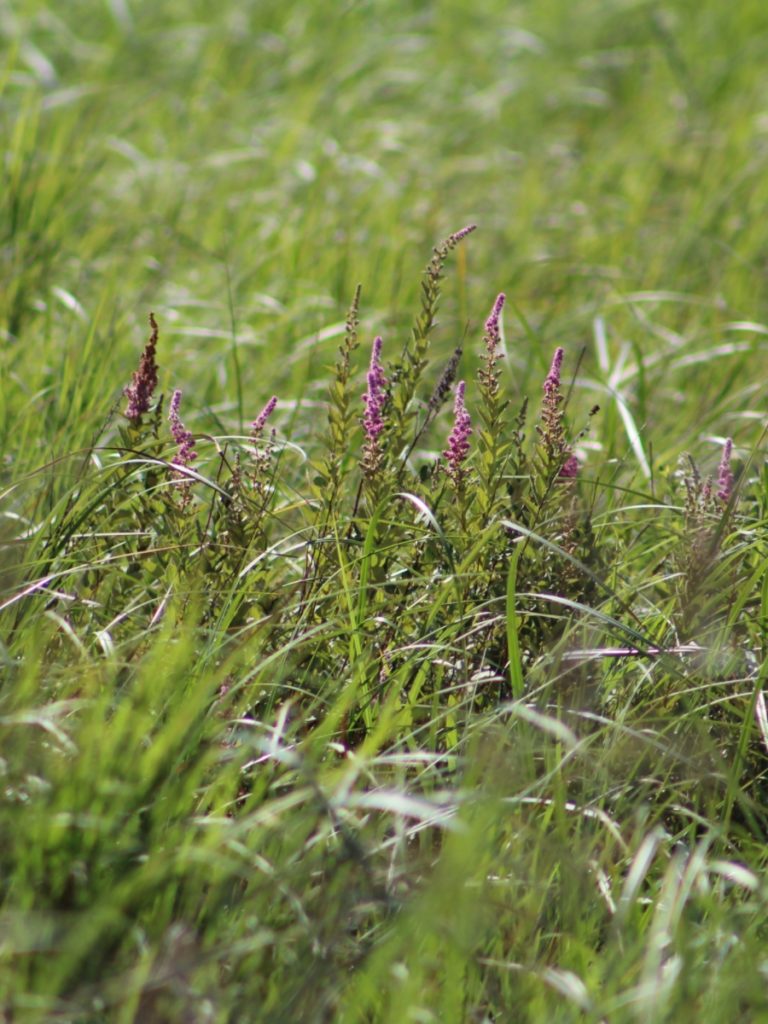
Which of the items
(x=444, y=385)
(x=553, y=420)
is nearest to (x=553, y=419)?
(x=553, y=420)

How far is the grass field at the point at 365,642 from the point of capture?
4.38 ft

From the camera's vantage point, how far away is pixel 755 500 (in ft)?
7.83

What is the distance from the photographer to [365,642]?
6.21 ft

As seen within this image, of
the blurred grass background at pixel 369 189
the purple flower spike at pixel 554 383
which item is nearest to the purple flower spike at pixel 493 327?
the purple flower spike at pixel 554 383

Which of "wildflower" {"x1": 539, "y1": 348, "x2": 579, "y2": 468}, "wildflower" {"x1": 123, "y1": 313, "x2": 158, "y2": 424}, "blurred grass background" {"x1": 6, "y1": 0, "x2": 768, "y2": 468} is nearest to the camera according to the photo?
"wildflower" {"x1": 539, "y1": 348, "x2": 579, "y2": 468}

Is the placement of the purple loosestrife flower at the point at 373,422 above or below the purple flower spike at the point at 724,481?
above

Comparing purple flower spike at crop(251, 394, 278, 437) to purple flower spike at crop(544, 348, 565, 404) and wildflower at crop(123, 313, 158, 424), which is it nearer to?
wildflower at crop(123, 313, 158, 424)

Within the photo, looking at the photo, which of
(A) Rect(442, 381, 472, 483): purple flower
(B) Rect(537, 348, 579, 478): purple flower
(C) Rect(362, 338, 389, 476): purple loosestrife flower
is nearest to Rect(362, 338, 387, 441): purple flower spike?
(C) Rect(362, 338, 389, 476): purple loosestrife flower

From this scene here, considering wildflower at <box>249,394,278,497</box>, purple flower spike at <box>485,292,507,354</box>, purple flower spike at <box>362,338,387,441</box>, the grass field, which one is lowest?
the grass field

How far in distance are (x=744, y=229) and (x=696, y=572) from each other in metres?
2.54

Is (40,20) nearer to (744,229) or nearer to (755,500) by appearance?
(744,229)

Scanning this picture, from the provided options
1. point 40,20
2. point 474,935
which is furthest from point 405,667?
point 40,20

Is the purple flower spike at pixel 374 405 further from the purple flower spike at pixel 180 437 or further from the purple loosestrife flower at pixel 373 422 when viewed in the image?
the purple flower spike at pixel 180 437

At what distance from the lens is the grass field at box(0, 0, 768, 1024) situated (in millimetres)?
1334
